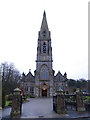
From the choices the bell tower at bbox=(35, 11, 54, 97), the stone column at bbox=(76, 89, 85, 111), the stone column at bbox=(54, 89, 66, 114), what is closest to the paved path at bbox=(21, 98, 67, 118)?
the stone column at bbox=(54, 89, 66, 114)

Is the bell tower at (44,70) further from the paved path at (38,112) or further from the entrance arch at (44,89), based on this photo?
the paved path at (38,112)

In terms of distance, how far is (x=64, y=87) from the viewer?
4241 centimetres

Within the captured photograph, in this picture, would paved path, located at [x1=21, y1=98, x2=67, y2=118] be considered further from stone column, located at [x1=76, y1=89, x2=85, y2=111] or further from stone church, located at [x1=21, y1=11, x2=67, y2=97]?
stone church, located at [x1=21, y1=11, x2=67, y2=97]

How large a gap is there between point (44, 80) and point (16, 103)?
100ft

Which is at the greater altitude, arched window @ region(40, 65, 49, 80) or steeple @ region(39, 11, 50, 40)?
steeple @ region(39, 11, 50, 40)

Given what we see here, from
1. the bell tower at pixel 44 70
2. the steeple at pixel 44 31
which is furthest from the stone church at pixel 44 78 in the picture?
the steeple at pixel 44 31

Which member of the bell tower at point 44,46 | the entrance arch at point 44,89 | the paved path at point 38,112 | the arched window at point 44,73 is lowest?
the entrance arch at point 44,89

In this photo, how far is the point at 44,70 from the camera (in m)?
41.9

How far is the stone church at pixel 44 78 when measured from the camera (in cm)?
4047

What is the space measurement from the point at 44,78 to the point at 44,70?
2.77 m

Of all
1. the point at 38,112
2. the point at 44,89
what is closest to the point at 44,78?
the point at 44,89

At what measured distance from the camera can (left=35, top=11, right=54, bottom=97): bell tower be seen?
40.4 metres

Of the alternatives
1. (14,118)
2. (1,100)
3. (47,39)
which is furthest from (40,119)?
(47,39)

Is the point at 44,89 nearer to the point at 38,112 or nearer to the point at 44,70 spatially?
the point at 44,70
